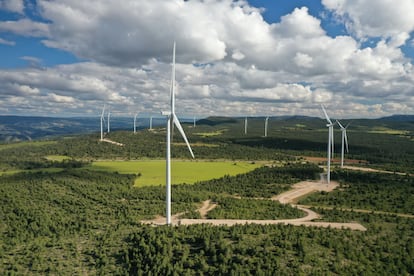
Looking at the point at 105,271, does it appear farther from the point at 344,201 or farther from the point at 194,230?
the point at 344,201

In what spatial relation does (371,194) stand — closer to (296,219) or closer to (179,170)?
(296,219)

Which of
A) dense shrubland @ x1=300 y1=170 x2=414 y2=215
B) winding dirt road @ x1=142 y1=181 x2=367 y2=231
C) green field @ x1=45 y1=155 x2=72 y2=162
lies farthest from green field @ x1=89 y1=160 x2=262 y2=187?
dense shrubland @ x1=300 y1=170 x2=414 y2=215

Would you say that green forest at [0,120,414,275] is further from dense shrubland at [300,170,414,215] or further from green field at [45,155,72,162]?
green field at [45,155,72,162]

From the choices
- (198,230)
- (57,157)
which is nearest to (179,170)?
(198,230)

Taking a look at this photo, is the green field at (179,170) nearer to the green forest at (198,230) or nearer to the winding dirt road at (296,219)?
the green forest at (198,230)

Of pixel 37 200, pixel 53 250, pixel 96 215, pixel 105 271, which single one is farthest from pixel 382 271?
pixel 37 200
